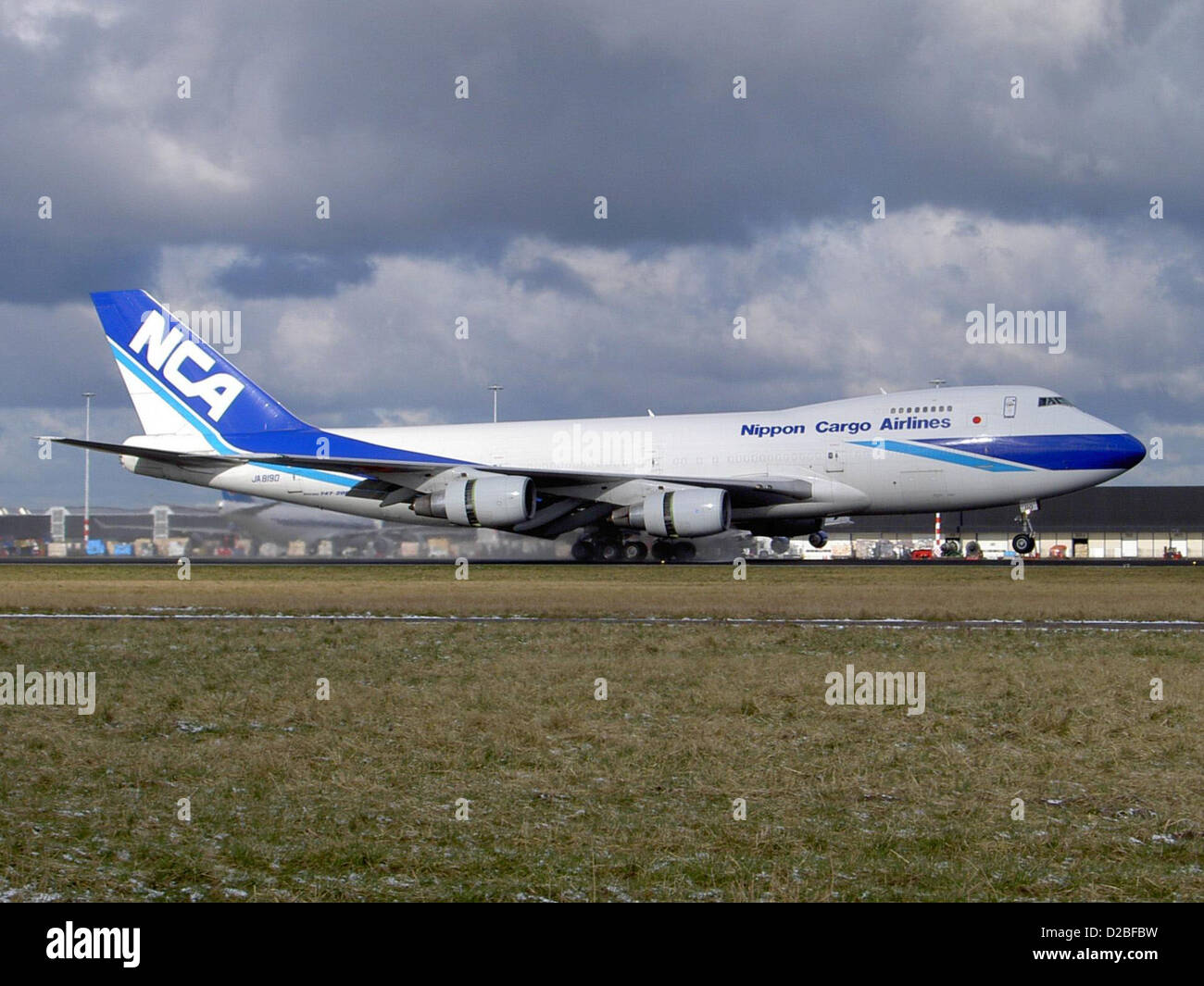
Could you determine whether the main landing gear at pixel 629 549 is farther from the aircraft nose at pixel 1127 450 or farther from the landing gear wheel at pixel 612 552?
the aircraft nose at pixel 1127 450

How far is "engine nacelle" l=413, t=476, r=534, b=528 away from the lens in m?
41.0

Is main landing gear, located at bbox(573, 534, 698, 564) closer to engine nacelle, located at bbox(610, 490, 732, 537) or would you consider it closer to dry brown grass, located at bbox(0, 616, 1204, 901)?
engine nacelle, located at bbox(610, 490, 732, 537)

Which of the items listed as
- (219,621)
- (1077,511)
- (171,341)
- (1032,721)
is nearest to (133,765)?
(1032,721)

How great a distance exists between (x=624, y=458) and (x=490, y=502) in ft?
19.2

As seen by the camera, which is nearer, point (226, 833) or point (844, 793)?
point (226, 833)

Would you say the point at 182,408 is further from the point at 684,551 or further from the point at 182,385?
the point at 684,551

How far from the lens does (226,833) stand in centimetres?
766

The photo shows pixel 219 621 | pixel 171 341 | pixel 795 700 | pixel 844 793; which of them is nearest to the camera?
pixel 844 793

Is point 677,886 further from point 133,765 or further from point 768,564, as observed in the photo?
point 768,564

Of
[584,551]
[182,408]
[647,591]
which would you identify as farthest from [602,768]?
[182,408]

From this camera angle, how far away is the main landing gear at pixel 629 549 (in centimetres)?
4419

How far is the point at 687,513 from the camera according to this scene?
39438 mm

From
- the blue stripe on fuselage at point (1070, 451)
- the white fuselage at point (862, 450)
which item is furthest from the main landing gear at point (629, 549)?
the blue stripe on fuselage at point (1070, 451)
